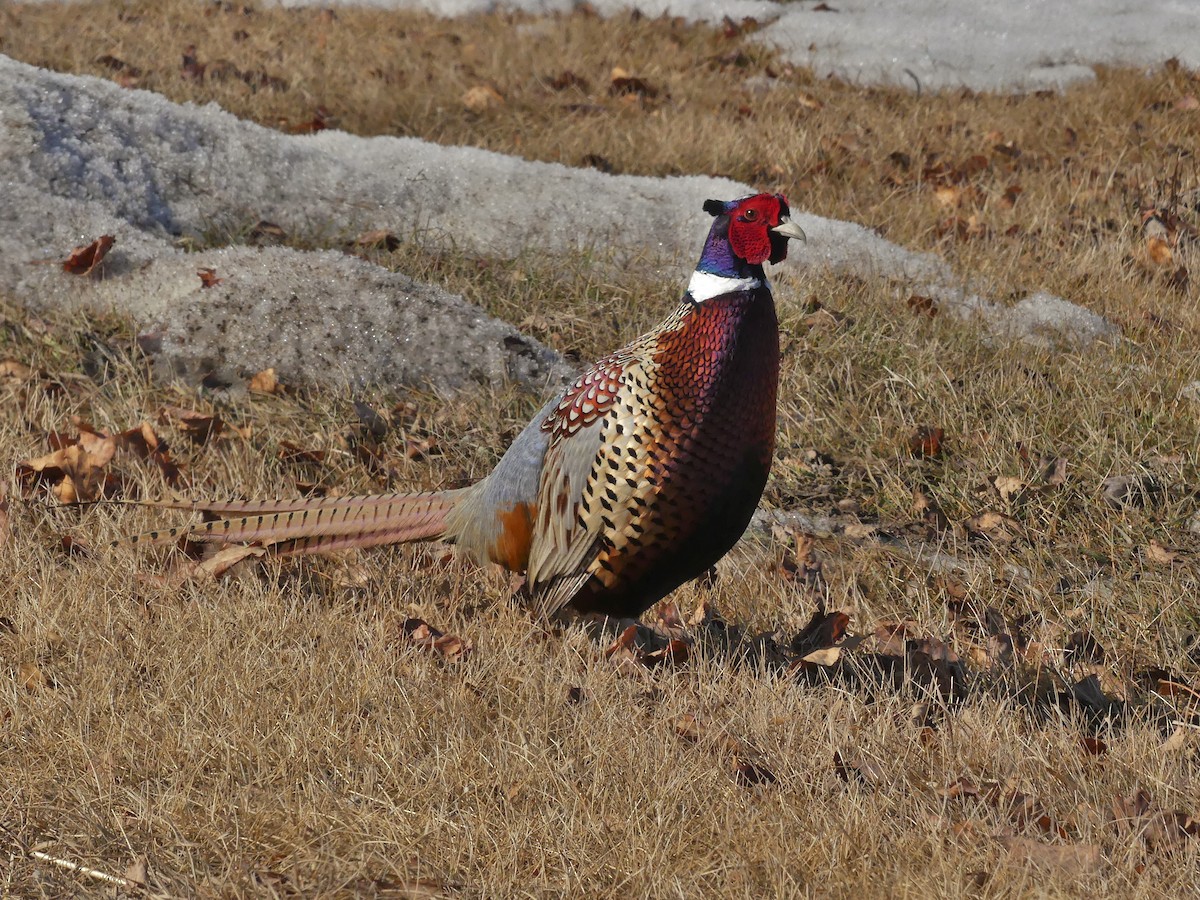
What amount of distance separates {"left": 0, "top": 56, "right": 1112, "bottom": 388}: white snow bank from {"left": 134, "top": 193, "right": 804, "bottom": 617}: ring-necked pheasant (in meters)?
1.40

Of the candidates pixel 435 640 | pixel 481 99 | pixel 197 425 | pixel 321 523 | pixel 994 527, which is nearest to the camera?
pixel 435 640

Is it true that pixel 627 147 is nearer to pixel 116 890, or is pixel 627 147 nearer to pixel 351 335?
pixel 351 335

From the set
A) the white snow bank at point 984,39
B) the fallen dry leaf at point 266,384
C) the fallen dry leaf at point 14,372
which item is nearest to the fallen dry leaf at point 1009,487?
the fallen dry leaf at point 266,384

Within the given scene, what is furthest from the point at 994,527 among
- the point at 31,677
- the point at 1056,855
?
the point at 31,677

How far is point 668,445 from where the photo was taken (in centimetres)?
299

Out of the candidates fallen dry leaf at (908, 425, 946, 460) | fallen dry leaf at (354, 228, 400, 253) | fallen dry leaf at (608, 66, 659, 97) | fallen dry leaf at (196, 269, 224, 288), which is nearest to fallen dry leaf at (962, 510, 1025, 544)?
fallen dry leaf at (908, 425, 946, 460)

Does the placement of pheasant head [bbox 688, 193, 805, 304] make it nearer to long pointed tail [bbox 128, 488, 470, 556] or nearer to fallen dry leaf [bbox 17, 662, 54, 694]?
long pointed tail [bbox 128, 488, 470, 556]

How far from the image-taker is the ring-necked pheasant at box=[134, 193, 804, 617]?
299cm

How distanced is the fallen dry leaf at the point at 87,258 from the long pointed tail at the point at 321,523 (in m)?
1.75

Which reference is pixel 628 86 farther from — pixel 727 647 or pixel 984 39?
pixel 727 647

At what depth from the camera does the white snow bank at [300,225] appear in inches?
183

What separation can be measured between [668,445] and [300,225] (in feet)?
9.89

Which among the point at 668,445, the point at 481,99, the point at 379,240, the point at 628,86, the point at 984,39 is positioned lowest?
the point at 668,445

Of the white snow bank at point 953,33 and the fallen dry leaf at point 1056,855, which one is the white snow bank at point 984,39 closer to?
the white snow bank at point 953,33
